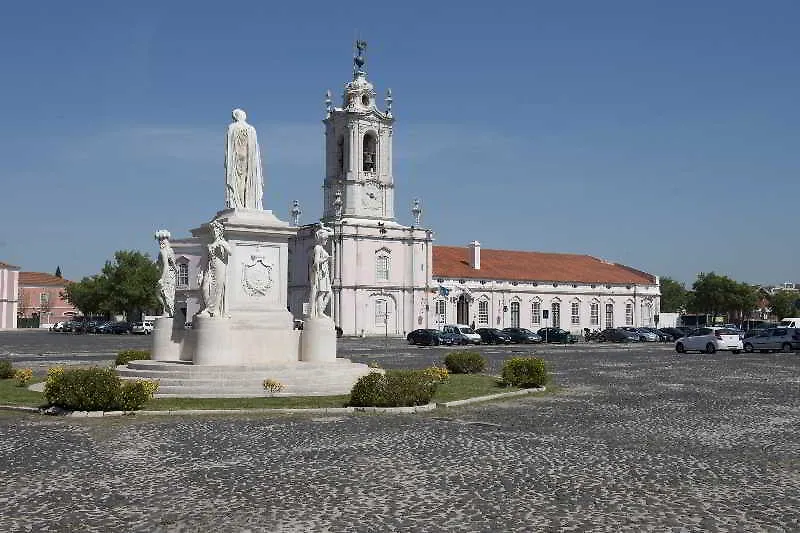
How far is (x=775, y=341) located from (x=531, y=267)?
42.1 m

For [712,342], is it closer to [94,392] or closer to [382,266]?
[382,266]

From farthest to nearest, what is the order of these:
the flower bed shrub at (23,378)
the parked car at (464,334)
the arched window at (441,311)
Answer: the arched window at (441,311)
the parked car at (464,334)
the flower bed shrub at (23,378)

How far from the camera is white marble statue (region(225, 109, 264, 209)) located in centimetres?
2033

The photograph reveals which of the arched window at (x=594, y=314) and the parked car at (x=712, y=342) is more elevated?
the arched window at (x=594, y=314)

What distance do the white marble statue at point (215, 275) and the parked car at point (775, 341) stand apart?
35624 mm

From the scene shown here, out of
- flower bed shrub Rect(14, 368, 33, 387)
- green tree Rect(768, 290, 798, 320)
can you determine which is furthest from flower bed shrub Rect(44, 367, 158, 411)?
green tree Rect(768, 290, 798, 320)

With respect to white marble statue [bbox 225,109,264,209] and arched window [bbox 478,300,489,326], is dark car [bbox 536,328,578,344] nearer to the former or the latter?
arched window [bbox 478,300,489,326]

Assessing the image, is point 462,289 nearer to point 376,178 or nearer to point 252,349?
point 376,178

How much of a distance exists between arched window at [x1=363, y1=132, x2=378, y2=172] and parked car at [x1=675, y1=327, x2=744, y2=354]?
35.2 meters

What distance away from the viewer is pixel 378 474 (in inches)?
375

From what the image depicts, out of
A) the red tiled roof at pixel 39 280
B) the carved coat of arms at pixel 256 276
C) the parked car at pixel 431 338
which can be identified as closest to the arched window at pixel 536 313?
the parked car at pixel 431 338

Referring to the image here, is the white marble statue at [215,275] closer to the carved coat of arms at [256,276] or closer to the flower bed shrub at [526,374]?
the carved coat of arms at [256,276]

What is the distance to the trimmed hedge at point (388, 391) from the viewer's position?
15.4 metres

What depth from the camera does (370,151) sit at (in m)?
74.0
